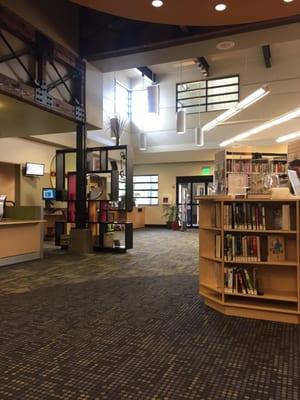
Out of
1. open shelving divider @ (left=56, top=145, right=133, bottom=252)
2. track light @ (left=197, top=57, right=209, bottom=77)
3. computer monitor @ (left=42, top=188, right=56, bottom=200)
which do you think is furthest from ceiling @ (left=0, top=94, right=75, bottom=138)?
track light @ (left=197, top=57, right=209, bottom=77)

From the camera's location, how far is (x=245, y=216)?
141 inches

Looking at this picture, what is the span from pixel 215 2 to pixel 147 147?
34.4 ft

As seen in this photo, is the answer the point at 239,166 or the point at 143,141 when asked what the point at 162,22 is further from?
the point at 143,141

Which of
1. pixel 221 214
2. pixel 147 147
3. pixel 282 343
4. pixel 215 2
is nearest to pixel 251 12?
pixel 215 2

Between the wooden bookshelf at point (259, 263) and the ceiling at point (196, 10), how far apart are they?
2.54m

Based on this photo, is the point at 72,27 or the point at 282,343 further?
the point at 72,27

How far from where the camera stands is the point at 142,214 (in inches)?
622

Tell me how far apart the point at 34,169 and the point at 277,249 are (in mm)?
8578

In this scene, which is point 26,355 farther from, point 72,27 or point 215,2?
point 72,27

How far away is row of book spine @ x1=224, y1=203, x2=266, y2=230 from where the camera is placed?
139 inches

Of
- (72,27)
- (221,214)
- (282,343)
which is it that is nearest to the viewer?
(282,343)

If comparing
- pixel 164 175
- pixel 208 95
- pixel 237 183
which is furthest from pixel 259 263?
pixel 164 175

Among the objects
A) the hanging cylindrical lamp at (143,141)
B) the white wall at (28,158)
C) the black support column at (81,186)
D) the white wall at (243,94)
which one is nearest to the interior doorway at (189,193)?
the white wall at (243,94)

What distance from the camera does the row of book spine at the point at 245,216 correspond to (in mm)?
3537
